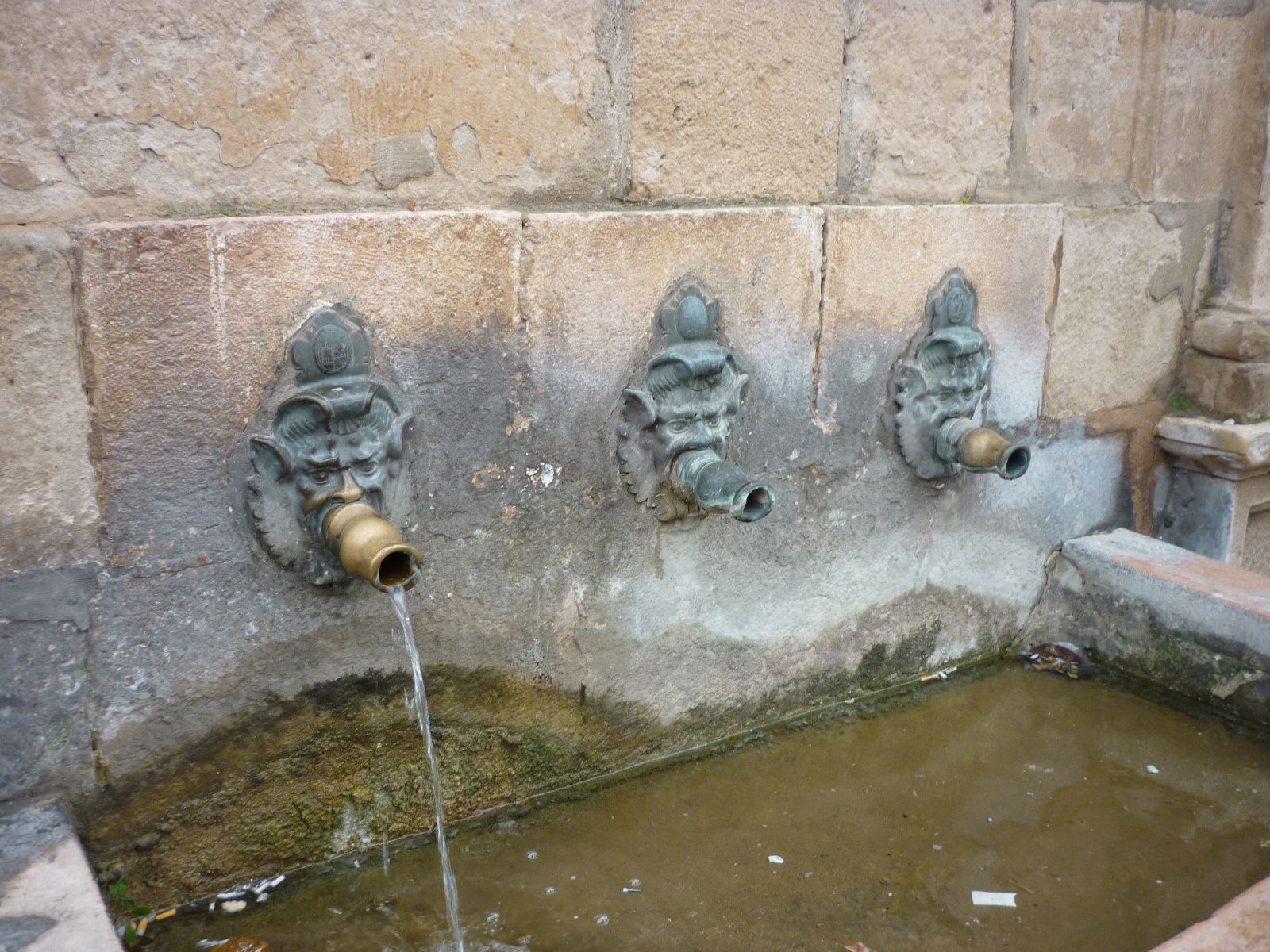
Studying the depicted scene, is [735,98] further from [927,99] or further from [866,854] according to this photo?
[866,854]

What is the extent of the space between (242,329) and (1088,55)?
263 centimetres

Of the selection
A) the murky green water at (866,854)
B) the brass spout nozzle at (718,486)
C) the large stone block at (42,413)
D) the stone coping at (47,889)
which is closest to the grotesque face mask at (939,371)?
the brass spout nozzle at (718,486)

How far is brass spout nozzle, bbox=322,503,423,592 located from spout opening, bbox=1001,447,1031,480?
1714mm

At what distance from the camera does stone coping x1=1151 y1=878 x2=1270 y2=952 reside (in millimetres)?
1819

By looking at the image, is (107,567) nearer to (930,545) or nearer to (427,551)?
(427,551)

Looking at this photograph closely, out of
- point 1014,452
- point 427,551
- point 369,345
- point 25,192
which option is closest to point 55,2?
point 25,192

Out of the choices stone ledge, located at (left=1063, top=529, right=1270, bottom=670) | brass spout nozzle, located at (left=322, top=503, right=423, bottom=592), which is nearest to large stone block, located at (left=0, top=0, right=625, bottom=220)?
brass spout nozzle, located at (left=322, top=503, right=423, bottom=592)

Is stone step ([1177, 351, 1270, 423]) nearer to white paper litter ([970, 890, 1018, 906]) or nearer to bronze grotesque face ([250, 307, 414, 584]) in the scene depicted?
white paper litter ([970, 890, 1018, 906])

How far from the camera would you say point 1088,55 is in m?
3.18

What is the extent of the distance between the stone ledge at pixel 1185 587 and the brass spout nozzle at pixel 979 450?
0.65 m

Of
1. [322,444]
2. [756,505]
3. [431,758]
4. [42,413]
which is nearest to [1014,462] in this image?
[756,505]

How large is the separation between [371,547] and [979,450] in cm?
180

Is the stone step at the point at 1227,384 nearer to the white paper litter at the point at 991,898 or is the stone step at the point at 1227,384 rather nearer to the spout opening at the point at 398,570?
the white paper litter at the point at 991,898

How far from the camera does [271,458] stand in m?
2.11
